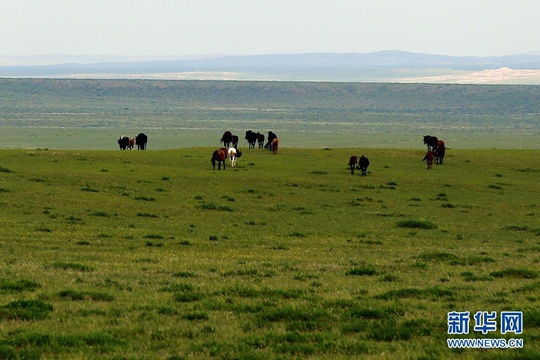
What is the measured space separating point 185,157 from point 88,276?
1254 inches

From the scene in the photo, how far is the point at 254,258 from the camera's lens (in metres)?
19.3

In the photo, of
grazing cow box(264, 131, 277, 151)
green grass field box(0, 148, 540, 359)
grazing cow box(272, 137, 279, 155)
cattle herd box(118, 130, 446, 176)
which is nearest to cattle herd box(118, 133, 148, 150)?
cattle herd box(118, 130, 446, 176)

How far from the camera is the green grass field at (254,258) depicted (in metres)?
10.6

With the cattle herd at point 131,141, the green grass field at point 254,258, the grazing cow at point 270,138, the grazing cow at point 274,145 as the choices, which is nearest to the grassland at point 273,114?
the cattle herd at point 131,141

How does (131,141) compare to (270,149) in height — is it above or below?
below

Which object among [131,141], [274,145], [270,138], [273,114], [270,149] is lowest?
[273,114]

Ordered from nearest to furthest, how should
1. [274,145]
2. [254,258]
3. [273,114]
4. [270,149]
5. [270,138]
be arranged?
[254,258] < [274,145] < [270,138] < [270,149] < [273,114]

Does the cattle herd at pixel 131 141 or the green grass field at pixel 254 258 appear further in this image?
the cattle herd at pixel 131 141

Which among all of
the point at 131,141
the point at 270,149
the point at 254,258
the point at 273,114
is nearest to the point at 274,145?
the point at 270,149

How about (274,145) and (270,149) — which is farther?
(270,149)

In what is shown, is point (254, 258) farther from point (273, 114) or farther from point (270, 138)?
point (273, 114)

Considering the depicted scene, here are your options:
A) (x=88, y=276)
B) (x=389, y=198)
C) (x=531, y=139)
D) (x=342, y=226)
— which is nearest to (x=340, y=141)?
(x=531, y=139)

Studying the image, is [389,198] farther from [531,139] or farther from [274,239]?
[531,139]

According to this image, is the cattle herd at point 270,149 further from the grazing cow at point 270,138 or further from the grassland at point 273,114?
the grassland at point 273,114
